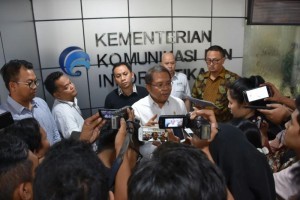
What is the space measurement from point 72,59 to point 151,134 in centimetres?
183

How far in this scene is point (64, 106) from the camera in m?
2.25

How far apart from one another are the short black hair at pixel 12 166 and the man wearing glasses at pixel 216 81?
1950mm

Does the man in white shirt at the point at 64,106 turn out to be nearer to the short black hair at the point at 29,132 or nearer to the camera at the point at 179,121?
the short black hair at the point at 29,132

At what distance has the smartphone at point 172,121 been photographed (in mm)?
1273

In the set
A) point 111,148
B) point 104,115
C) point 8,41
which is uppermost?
point 8,41

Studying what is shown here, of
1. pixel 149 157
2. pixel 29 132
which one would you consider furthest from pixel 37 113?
pixel 149 157

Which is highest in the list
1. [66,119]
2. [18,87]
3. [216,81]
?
[18,87]

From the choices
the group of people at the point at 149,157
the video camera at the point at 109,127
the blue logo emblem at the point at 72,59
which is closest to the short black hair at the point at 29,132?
the group of people at the point at 149,157

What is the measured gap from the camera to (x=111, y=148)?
124cm

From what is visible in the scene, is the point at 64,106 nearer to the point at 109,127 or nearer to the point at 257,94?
the point at 109,127

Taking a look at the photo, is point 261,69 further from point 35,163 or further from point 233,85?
point 35,163

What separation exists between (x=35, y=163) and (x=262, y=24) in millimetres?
3059

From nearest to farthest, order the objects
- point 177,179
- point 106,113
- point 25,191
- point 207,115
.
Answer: point 177,179
point 25,191
point 207,115
point 106,113

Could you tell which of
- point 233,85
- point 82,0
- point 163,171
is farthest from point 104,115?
point 82,0
